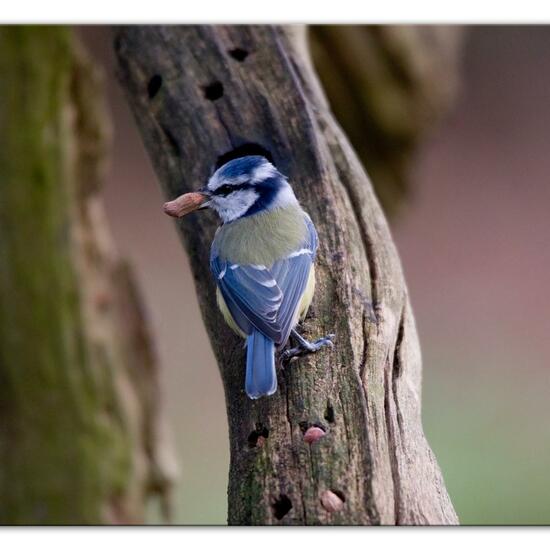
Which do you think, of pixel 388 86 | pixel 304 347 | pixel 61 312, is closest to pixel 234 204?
pixel 304 347

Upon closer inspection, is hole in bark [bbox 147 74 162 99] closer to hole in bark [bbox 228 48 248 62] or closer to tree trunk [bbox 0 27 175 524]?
hole in bark [bbox 228 48 248 62]

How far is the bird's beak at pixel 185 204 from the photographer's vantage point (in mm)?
1940

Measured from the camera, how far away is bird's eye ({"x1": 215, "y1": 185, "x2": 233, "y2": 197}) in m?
1.95

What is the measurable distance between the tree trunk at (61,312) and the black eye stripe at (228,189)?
35.0 inches

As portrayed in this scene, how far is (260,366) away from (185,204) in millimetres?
455

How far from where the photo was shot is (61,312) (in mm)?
2693

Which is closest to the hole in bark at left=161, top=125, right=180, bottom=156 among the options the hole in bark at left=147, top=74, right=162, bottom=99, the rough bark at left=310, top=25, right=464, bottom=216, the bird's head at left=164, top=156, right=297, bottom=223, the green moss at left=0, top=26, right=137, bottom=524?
the hole in bark at left=147, top=74, right=162, bottom=99

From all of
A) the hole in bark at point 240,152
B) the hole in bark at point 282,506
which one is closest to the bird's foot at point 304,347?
the hole in bark at point 282,506

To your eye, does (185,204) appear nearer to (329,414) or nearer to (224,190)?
(224,190)

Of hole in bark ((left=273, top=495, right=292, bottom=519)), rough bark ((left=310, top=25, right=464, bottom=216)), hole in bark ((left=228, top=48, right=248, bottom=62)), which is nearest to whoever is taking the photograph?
hole in bark ((left=273, top=495, right=292, bottom=519))

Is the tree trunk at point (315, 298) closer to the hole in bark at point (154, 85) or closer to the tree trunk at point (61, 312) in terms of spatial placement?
the hole in bark at point (154, 85)
